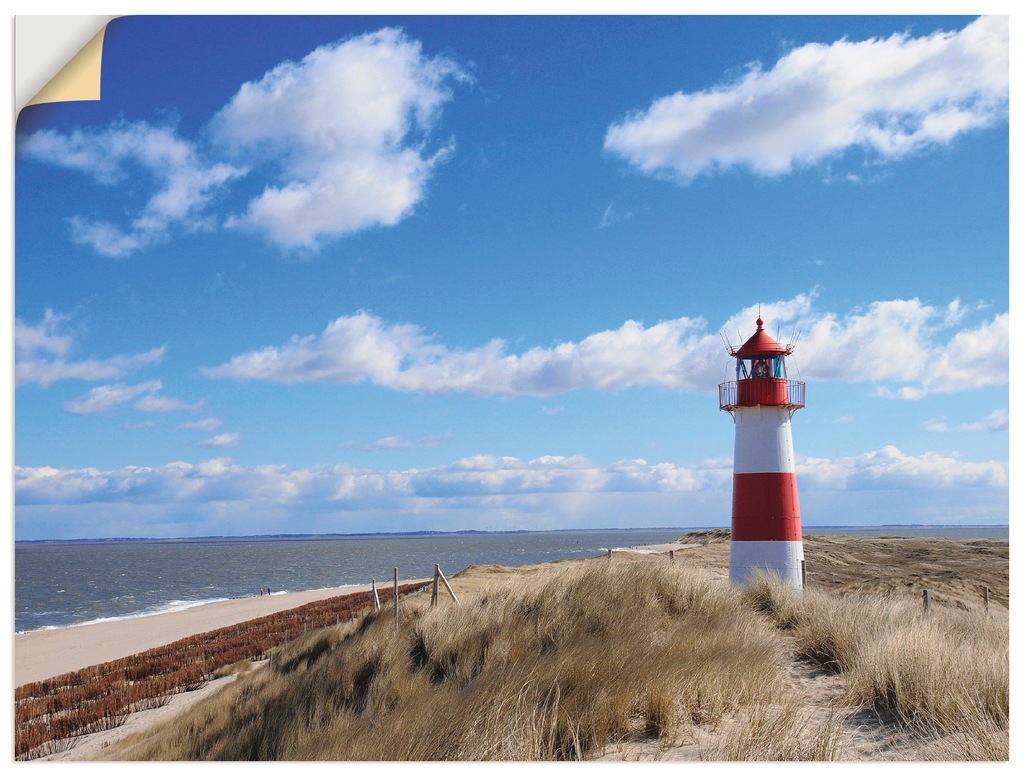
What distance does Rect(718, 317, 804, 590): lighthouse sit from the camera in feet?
32.8

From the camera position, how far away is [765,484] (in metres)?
10.0

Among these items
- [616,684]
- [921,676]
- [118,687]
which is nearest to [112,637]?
[118,687]

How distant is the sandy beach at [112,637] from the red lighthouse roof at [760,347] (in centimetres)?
1675

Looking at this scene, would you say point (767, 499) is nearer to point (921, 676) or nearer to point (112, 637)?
point (921, 676)

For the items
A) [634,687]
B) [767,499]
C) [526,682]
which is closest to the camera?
[634,687]

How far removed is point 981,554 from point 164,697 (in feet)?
91.5

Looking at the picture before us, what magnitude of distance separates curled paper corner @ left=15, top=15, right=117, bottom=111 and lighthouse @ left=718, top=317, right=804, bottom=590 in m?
8.67

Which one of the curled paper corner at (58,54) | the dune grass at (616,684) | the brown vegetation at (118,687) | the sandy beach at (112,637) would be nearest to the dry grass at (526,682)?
the dune grass at (616,684)

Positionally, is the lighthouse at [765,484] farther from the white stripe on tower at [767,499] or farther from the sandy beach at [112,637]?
the sandy beach at [112,637]

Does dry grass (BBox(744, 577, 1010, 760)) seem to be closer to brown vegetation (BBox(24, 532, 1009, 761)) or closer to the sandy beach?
brown vegetation (BBox(24, 532, 1009, 761))

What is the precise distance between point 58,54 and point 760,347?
9.06m

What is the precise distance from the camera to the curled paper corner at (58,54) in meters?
3.63

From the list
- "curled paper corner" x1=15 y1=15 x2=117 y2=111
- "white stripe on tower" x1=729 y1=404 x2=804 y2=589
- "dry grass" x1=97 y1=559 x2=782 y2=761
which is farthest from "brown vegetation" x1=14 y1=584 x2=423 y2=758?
"white stripe on tower" x1=729 y1=404 x2=804 y2=589
